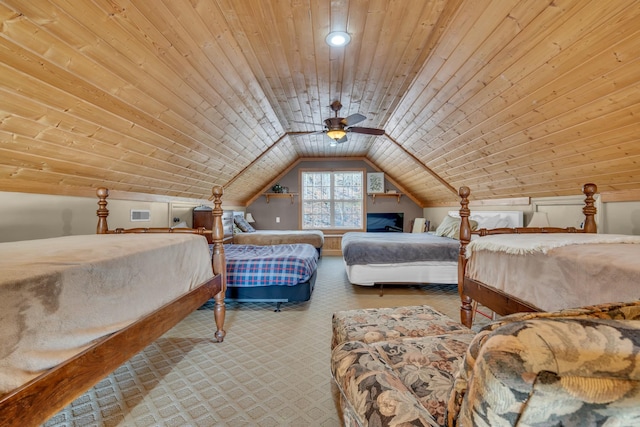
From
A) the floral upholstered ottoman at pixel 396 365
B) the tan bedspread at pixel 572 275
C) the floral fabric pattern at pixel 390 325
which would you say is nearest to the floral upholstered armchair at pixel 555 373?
the floral upholstered ottoman at pixel 396 365

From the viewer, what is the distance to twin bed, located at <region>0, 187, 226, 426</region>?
0.91 m

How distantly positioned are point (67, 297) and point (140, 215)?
2.74 meters

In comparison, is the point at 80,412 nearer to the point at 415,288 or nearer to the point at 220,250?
the point at 220,250

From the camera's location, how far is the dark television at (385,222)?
736 centimetres

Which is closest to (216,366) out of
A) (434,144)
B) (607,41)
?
(607,41)

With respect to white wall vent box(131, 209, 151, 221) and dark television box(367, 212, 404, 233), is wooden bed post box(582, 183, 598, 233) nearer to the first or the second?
white wall vent box(131, 209, 151, 221)

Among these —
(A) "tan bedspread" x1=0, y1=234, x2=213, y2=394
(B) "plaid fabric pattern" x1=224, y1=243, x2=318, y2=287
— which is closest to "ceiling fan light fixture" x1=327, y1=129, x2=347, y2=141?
(B) "plaid fabric pattern" x1=224, y1=243, x2=318, y2=287

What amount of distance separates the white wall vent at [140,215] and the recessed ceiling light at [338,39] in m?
2.78

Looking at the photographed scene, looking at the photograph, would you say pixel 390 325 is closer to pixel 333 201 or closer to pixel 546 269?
pixel 546 269

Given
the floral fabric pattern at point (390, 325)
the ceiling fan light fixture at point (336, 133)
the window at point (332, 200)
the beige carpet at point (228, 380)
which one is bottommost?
the beige carpet at point (228, 380)

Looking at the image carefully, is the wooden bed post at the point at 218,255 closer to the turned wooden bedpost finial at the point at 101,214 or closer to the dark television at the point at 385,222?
the turned wooden bedpost finial at the point at 101,214

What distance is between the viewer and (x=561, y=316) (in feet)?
1.91

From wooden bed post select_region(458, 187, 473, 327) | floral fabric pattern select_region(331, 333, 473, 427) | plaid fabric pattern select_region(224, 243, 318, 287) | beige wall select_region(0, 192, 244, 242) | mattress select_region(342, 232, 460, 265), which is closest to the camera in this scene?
floral fabric pattern select_region(331, 333, 473, 427)

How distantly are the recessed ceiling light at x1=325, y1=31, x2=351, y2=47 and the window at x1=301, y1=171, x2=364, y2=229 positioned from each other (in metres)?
5.18
